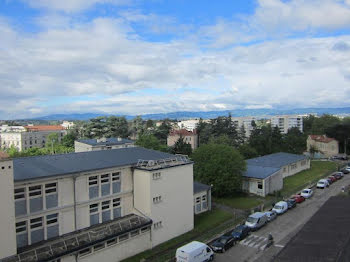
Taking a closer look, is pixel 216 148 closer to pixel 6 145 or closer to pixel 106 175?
pixel 106 175

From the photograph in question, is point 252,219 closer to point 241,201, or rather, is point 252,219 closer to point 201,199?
point 201,199

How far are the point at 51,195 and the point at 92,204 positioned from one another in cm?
301

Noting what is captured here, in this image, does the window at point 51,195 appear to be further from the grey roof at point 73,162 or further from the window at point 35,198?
the grey roof at point 73,162

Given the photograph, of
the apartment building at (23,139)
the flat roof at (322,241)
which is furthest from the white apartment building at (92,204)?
the apartment building at (23,139)

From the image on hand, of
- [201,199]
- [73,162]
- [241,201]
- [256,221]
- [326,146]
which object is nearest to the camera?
[73,162]

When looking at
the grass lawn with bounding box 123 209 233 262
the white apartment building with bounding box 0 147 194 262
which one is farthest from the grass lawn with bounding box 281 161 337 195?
the white apartment building with bounding box 0 147 194 262

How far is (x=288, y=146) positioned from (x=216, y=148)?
1564 inches

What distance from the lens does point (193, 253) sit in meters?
18.3

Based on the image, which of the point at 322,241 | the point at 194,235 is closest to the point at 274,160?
the point at 194,235

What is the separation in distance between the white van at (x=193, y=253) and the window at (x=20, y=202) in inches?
377

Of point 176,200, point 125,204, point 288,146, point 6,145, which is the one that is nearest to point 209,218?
point 176,200

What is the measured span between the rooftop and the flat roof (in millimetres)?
9929

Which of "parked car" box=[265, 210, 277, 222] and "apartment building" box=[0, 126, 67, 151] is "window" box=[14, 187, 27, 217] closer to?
"parked car" box=[265, 210, 277, 222]

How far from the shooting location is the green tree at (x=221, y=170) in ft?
110
